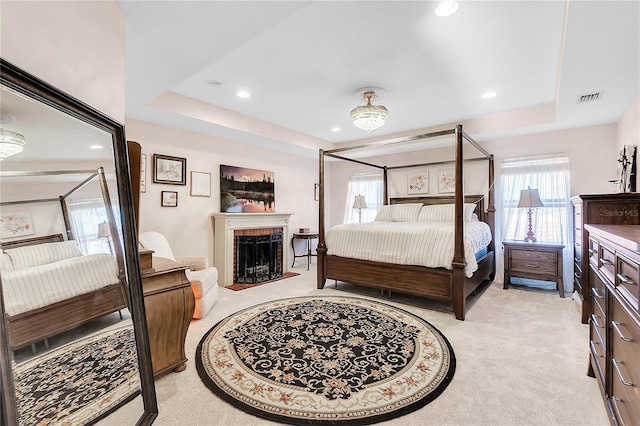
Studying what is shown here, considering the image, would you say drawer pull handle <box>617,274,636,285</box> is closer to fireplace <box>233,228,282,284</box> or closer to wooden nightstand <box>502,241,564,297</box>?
wooden nightstand <box>502,241,564,297</box>

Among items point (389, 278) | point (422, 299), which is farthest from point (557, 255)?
point (389, 278)

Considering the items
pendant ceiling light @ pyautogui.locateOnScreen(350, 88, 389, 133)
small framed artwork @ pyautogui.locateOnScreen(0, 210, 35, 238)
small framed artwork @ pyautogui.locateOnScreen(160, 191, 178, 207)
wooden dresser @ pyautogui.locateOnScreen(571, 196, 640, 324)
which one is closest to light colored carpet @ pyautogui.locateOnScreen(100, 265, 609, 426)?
wooden dresser @ pyautogui.locateOnScreen(571, 196, 640, 324)

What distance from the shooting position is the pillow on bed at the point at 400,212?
5.04m

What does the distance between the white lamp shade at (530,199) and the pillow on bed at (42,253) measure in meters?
4.89

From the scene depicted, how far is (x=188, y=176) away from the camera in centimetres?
421

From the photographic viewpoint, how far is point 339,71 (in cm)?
A: 288

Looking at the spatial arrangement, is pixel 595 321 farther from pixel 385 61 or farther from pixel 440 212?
pixel 440 212

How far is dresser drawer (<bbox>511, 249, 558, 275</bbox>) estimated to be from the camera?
385 cm

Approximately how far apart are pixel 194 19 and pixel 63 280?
1633 mm

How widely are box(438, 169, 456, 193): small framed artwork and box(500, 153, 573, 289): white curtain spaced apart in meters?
0.75

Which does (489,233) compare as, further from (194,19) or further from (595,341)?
(194,19)

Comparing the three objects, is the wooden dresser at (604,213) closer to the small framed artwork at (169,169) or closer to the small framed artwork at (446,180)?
the small framed artwork at (446,180)

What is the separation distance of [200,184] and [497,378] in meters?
4.22

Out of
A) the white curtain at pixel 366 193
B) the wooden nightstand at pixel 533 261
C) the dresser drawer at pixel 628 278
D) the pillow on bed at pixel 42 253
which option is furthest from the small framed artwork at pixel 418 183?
the pillow on bed at pixel 42 253
